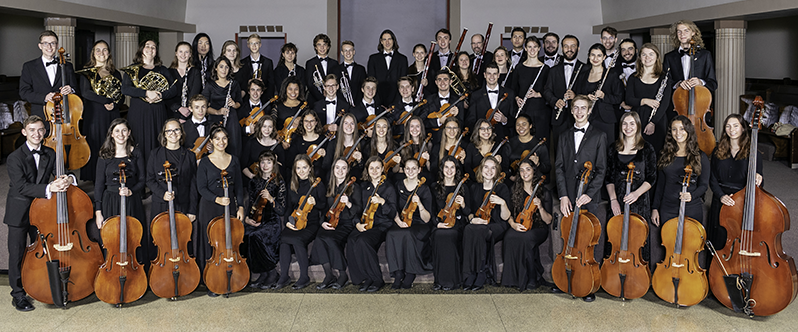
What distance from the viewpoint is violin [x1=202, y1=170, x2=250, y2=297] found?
3.62 metres

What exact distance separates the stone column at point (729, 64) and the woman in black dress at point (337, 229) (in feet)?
13.4

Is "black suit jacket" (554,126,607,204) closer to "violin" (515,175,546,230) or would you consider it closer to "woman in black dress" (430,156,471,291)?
"violin" (515,175,546,230)

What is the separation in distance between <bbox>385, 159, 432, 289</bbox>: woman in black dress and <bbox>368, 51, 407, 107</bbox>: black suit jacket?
1527mm

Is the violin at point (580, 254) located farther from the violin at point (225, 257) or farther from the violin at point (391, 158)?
the violin at point (225, 257)

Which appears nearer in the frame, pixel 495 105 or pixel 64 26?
pixel 495 105

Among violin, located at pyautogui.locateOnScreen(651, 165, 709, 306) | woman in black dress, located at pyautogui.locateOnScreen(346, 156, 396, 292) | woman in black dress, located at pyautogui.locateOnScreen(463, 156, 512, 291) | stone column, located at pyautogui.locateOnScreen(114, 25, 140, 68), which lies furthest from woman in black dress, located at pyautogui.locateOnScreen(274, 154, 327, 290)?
stone column, located at pyautogui.locateOnScreen(114, 25, 140, 68)

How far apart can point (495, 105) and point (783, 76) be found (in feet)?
17.0

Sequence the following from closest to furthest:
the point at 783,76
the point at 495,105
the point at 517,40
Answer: the point at 495,105 < the point at 517,40 < the point at 783,76

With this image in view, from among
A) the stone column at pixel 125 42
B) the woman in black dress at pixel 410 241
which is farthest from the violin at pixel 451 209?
the stone column at pixel 125 42

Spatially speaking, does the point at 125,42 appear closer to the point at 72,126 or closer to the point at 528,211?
the point at 72,126

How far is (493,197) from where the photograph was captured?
13.0 feet

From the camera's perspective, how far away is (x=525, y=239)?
3928 mm

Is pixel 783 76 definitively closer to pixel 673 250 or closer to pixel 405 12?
pixel 405 12

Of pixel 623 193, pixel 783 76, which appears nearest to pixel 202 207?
pixel 623 193
